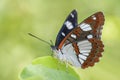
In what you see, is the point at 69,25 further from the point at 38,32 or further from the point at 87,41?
the point at 38,32

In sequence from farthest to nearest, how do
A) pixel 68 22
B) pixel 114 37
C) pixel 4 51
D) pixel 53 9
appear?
1. pixel 53 9
2. pixel 4 51
3. pixel 114 37
4. pixel 68 22

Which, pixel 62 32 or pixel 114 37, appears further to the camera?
pixel 114 37

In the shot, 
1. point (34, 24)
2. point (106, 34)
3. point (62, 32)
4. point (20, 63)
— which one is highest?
point (62, 32)

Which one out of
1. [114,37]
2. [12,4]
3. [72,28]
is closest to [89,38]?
[72,28]

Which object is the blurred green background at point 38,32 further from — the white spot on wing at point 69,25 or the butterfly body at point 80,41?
the white spot on wing at point 69,25

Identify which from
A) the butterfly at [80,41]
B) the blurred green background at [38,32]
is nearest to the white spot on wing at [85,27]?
the butterfly at [80,41]

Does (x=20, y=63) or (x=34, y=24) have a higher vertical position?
(x=34, y=24)

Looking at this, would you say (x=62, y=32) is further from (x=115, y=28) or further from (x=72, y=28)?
(x=115, y=28)

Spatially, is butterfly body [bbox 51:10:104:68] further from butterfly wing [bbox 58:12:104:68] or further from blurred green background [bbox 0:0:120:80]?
blurred green background [bbox 0:0:120:80]

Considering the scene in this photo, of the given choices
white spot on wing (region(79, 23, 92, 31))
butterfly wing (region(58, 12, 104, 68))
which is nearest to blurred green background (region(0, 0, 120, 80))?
butterfly wing (region(58, 12, 104, 68))

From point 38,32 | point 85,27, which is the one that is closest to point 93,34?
point 85,27
